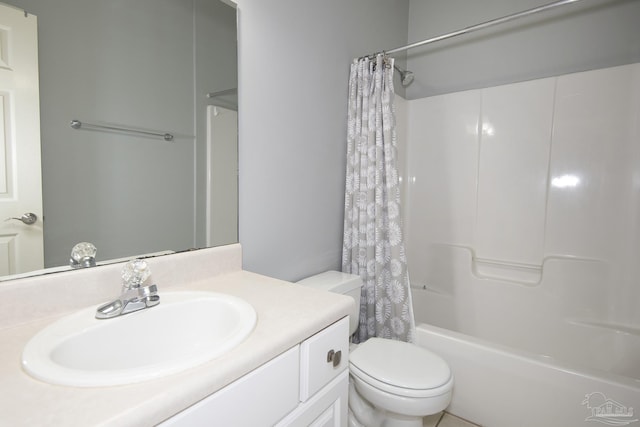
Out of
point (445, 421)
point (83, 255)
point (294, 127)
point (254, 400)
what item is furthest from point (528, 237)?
point (83, 255)

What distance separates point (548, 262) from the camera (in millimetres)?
1953

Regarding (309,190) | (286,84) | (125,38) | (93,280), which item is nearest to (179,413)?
(93,280)

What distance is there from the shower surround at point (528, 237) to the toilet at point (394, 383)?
270 mm

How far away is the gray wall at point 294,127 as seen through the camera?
1.32m

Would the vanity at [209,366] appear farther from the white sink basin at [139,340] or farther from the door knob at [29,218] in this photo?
the door knob at [29,218]

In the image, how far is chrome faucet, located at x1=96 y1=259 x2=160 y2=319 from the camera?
78 centimetres

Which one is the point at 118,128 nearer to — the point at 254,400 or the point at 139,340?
the point at 139,340

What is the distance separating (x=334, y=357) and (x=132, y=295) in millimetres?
582

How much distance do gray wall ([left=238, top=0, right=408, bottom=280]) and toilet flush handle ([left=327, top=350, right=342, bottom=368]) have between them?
601 mm

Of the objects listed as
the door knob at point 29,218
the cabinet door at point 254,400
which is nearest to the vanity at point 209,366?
the cabinet door at point 254,400

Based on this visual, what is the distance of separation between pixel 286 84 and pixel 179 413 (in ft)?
4.37

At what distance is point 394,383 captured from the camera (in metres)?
1.16

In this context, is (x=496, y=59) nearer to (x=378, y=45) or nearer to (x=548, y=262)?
(x=378, y=45)

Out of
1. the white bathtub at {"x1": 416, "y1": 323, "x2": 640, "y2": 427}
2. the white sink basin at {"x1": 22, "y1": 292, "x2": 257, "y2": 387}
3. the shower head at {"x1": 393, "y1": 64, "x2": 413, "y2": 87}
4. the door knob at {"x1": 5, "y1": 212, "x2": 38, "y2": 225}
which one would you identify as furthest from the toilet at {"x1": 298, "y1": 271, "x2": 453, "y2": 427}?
the shower head at {"x1": 393, "y1": 64, "x2": 413, "y2": 87}
